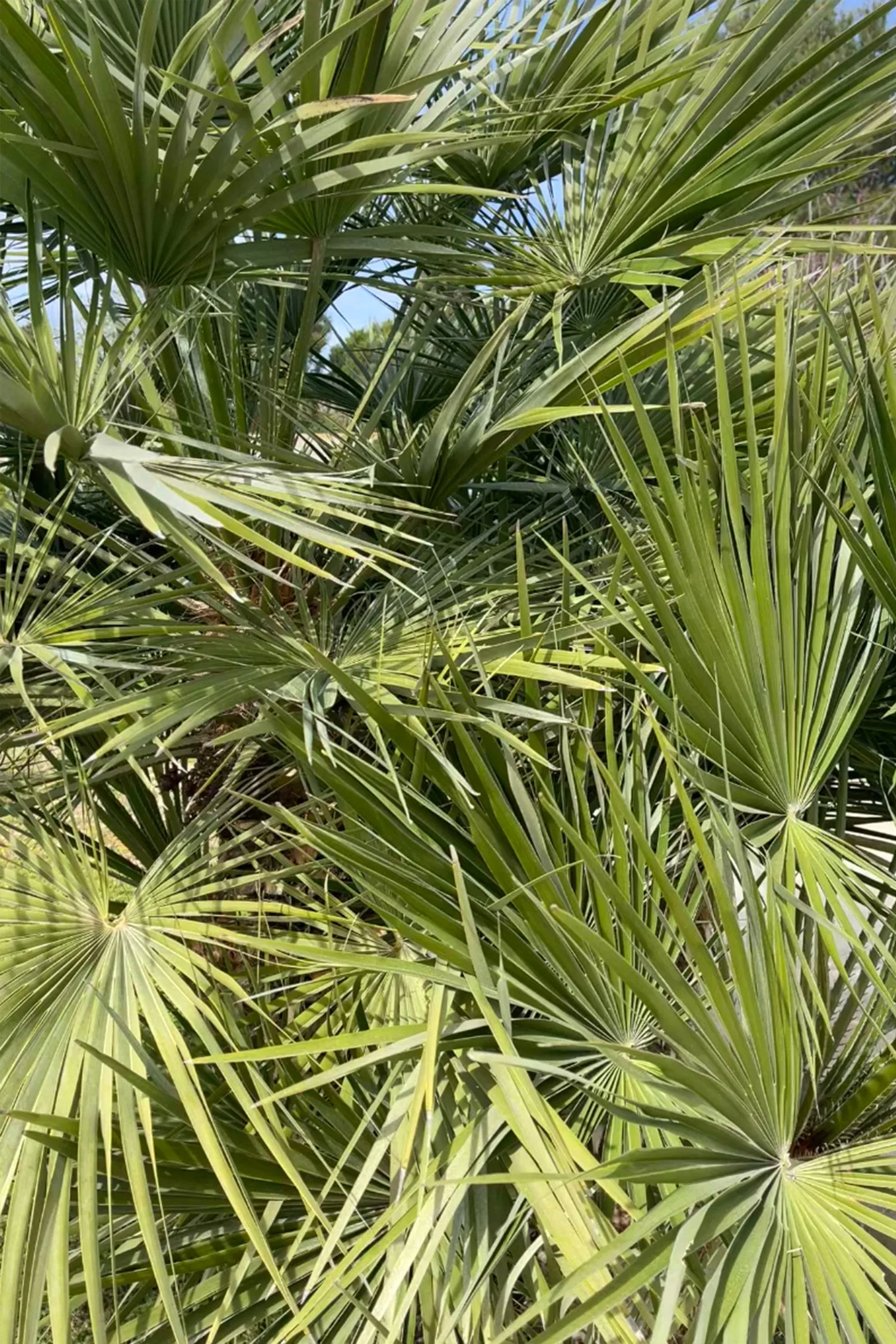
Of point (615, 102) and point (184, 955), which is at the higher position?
point (615, 102)

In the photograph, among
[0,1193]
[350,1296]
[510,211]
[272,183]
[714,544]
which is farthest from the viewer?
[510,211]

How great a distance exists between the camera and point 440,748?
3.17 ft

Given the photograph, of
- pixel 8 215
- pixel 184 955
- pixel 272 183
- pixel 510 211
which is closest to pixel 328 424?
pixel 272 183

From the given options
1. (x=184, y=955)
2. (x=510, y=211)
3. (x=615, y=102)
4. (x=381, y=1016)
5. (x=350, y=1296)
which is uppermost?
(x=510, y=211)

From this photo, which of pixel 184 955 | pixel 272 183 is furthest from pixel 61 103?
pixel 184 955

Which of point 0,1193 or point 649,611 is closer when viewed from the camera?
point 0,1193

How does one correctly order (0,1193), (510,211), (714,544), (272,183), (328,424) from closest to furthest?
(0,1193), (714,544), (272,183), (328,424), (510,211)

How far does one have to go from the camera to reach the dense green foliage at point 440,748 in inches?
27.3

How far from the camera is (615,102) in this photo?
1.11 m

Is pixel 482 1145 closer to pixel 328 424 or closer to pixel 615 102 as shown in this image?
pixel 328 424

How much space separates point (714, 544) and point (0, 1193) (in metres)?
0.82

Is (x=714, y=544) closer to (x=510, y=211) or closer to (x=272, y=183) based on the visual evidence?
(x=272, y=183)

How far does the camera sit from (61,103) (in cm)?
86

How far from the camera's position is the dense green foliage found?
69 centimetres
